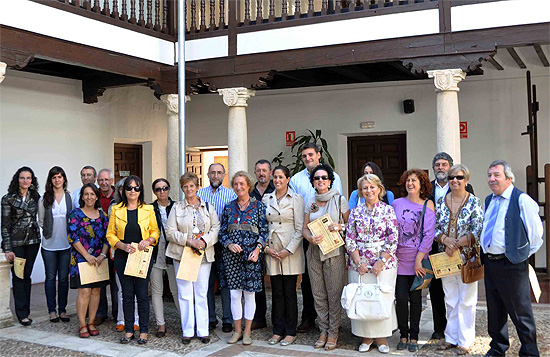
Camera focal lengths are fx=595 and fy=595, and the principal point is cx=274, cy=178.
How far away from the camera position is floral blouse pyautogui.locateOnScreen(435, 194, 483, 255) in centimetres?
484

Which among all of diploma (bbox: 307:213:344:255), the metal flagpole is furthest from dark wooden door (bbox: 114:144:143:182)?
diploma (bbox: 307:213:344:255)

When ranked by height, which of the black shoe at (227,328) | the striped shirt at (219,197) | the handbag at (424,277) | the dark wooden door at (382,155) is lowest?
the black shoe at (227,328)

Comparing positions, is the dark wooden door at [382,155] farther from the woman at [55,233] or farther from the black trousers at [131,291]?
the black trousers at [131,291]

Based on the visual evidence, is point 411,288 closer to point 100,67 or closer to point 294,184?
point 294,184

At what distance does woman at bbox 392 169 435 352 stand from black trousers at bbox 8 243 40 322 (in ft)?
12.7

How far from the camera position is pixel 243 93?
8.81 m

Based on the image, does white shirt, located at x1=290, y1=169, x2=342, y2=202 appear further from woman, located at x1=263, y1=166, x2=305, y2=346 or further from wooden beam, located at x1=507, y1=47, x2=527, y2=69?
wooden beam, located at x1=507, y1=47, x2=527, y2=69

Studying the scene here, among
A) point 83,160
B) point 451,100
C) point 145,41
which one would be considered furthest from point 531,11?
point 83,160

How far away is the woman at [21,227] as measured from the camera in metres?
6.21

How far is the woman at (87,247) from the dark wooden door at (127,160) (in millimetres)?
5373

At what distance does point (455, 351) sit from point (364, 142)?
632 centimetres

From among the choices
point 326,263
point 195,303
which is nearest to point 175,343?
point 195,303

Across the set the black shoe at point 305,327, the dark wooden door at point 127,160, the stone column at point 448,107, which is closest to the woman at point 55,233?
the black shoe at point 305,327

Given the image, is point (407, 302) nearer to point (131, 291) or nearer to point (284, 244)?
point (284, 244)
